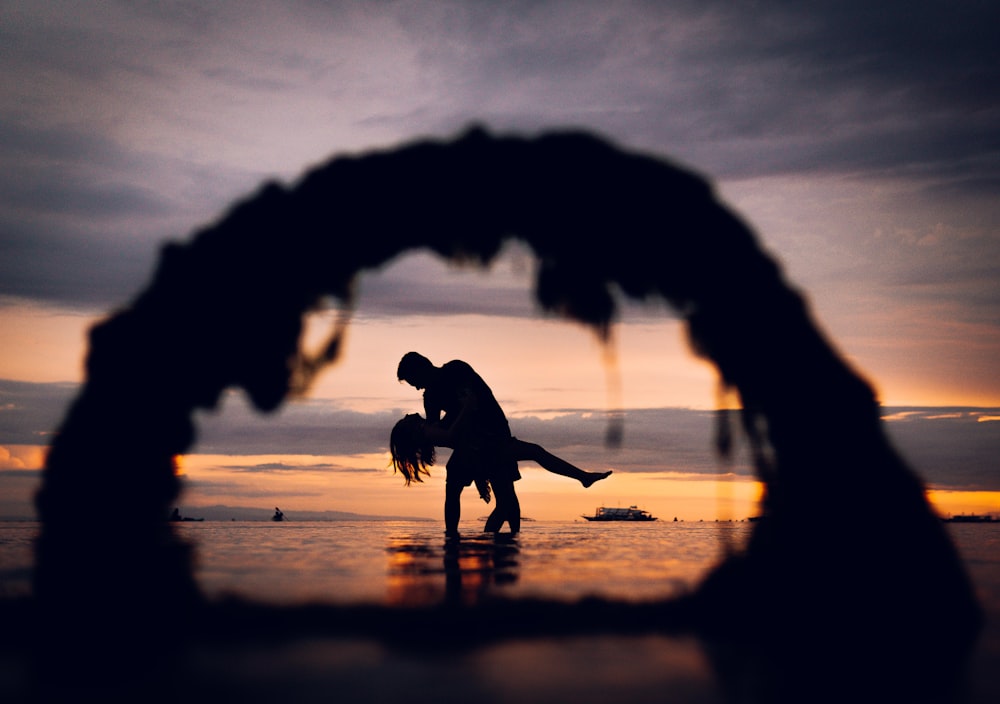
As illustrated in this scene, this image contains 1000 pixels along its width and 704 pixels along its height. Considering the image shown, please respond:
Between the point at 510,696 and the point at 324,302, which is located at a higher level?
the point at 324,302

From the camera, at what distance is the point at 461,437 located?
12547 millimetres

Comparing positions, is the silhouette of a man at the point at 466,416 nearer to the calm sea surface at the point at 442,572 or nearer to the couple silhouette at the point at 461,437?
the couple silhouette at the point at 461,437

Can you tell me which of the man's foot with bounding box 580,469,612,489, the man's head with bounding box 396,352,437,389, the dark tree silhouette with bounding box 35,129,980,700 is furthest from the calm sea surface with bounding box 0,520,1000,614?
the man's head with bounding box 396,352,437,389

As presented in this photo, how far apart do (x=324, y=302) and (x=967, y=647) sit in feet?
26.2

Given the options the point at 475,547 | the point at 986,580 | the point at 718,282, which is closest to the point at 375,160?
the point at 718,282

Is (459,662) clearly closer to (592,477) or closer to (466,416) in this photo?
(466,416)

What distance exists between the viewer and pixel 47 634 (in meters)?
4.39

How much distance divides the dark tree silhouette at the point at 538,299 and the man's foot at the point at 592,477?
10.2 feet

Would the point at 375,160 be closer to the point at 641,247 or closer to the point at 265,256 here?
the point at 265,256

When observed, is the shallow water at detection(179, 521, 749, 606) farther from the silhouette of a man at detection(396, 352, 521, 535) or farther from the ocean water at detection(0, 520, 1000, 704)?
the silhouette of a man at detection(396, 352, 521, 535)

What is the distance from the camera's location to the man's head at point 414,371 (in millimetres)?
12625

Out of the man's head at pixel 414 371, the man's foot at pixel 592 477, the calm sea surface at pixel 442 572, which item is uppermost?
the man's head at pixel 414 371

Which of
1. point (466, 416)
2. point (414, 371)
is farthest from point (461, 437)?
point (414, 371)

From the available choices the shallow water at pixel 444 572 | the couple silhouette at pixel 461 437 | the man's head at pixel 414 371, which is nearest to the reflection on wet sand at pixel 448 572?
the shallow water at pixel 444 572
